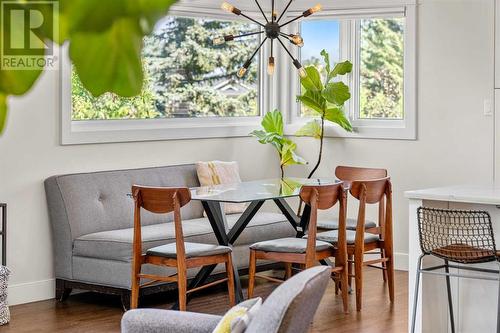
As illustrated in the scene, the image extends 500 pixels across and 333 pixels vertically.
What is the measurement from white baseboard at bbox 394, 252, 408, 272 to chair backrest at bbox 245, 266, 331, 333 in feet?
16.0

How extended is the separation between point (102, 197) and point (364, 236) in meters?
1.96

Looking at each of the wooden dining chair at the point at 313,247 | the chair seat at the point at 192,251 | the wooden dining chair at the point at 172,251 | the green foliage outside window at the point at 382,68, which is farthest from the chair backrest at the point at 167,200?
the green foliage outside window at the point at 382,68

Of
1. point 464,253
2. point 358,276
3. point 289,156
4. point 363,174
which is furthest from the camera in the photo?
point 289,156

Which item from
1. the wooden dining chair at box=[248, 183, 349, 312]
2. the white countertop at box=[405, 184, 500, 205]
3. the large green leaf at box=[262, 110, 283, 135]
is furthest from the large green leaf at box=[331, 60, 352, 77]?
the white countertop at box=[405, 184, 500, 205]

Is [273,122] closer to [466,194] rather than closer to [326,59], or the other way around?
[326,59]

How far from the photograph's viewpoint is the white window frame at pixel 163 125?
6.27 meters

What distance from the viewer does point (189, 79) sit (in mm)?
7434

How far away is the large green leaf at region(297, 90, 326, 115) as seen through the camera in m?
7.27

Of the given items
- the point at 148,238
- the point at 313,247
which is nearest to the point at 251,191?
the point at 313,247

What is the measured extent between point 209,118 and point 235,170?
660 mm

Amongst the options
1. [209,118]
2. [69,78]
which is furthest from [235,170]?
[69,78]

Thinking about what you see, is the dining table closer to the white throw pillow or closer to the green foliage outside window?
the green foliage outside window

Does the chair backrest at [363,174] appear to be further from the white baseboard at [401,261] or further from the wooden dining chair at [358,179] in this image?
the white baseboard at [401,261]

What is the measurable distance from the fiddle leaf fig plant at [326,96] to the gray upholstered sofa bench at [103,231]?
1.19 meters
